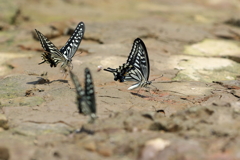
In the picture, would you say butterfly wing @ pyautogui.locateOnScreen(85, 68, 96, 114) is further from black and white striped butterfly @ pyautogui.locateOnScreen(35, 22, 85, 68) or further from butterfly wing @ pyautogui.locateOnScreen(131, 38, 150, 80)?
black and white striped butterfly @ pyautogui.locateOnScreen(35, 22, 85, 68)

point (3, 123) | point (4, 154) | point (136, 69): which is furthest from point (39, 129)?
point (136, 69)

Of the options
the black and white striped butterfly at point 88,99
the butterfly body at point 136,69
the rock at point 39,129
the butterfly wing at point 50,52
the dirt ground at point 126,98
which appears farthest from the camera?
the butterfly wing at point 50,52

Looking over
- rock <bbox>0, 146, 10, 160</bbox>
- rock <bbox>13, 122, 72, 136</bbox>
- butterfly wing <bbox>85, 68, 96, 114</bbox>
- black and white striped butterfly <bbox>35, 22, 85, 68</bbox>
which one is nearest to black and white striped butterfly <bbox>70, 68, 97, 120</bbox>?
butterfly wing <bbox>85, 68, 96, 114</bbox>

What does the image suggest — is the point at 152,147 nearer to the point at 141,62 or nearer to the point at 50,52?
the point at 141,62

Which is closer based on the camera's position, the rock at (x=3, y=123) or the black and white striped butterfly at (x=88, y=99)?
the black and white striped butterfly at (x=88, y=99)

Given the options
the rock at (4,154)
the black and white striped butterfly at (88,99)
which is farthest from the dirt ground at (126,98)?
the black and white striped butterfly at (88,99)

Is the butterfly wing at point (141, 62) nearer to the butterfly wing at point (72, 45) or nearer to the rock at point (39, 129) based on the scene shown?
the butterfly wing at point (72, 45)
